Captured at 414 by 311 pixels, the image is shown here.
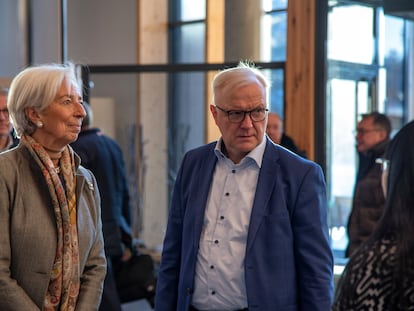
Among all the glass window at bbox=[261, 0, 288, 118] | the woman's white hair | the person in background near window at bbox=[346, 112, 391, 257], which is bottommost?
the person in background near window at bbox=[346, 112, 391, 257]

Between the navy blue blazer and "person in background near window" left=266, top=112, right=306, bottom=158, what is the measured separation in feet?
8.45

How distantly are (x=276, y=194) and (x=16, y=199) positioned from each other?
900mm

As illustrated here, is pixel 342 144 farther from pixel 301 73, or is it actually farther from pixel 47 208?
pixel 47 208

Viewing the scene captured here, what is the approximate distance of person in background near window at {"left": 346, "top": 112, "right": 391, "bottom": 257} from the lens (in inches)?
223

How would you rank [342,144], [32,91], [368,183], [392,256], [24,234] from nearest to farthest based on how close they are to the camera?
[392,256] → [24,234] → [32,91] → [368,183] → [342,144]

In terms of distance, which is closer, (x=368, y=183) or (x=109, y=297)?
(x=109, y=297)

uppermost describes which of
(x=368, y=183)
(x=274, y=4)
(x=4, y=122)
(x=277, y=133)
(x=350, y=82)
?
(x=274, y=4)

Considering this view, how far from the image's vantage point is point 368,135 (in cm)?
607

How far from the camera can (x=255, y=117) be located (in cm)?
301

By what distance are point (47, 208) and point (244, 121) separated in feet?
2.50

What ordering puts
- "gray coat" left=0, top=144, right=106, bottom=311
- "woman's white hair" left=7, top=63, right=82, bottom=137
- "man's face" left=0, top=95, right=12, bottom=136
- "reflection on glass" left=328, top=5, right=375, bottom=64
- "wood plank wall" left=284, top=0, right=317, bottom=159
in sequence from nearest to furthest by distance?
"gray coat" left=0, top=144, right=106, bottom=311, "woman's white hair" left=7, top=63, right=82, bottom=137, "man's face" left=0, top=95, right=12, bottom=136, "wood plank wall" left=284, top=0, right=317, bottom=159, "reflection on glass" left=328, top=5, right=375, bottom=64

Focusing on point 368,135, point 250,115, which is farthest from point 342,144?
point 250,115

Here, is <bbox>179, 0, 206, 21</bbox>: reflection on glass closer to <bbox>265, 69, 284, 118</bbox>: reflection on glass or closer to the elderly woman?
<bbox>265, 69, 284, 118</bbox>: reflection on glass

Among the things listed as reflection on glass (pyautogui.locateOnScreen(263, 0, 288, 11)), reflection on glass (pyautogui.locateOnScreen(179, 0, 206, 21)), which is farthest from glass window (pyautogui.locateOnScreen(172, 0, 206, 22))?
reflection on glass (pyautogui.locateOnScreen(263, 0, 288, 11))
